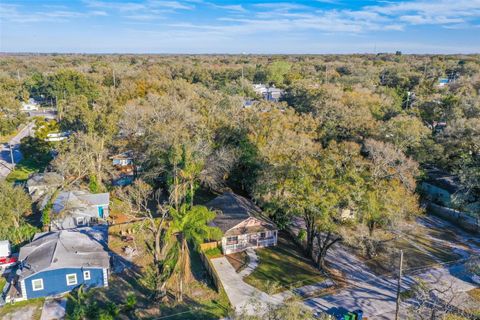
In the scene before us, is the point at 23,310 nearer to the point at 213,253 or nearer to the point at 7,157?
the point at 213,253

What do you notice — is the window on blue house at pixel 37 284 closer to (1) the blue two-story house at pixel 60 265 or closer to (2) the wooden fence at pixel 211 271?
(1) the blue two-story house at pixel 60 265

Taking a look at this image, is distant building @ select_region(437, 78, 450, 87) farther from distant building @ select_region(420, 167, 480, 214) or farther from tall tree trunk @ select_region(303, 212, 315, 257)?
tall tree trunk @ select_region(303, 212, 315, 257)

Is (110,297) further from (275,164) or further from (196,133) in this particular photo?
(196,133)

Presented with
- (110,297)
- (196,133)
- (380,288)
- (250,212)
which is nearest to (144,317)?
(110,297)

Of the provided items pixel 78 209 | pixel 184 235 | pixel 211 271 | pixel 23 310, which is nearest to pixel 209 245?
pixel 211 271

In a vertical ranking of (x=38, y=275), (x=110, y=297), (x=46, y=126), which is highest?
(x=46, y=126)

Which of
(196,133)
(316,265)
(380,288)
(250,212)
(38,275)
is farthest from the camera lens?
(196,133)
